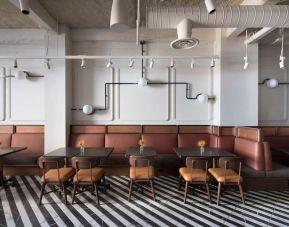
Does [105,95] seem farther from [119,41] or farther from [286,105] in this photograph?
[286,105]

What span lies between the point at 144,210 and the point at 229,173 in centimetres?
160

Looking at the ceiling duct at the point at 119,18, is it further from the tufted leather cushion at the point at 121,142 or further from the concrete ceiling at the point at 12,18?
the tufted leather cushion at the point at 121,142

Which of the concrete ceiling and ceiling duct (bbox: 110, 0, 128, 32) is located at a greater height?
the concrete ceiling

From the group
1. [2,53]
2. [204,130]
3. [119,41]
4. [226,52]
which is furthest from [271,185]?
[2,53]

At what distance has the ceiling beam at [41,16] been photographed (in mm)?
3920

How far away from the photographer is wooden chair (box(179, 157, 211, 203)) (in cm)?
346

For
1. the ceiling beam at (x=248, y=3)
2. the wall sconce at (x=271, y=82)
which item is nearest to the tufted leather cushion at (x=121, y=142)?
the ceiling beam at (x=248, y=3)

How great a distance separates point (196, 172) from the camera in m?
3.70

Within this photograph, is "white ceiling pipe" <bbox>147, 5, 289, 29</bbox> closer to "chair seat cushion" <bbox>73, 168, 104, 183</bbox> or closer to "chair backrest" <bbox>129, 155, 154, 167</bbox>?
"chair backrest" <bbox>129, 155, 154, 167</bbox>

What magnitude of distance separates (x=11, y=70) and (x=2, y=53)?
507 mm

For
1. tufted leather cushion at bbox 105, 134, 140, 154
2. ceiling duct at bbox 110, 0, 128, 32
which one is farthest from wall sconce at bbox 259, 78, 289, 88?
ceiling duct at bbox 110, 0, 128, 32

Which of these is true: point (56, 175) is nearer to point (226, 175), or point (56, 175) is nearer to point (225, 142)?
point (226, 175)

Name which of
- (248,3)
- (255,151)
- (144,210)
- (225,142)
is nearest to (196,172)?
(144,210)

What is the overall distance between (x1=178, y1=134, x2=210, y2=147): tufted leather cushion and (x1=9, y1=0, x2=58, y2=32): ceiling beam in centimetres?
406
